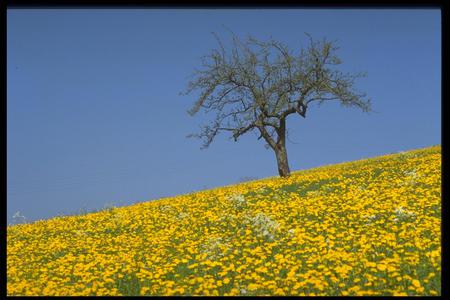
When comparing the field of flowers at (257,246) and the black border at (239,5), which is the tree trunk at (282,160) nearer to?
the field of flowers at (257,246)

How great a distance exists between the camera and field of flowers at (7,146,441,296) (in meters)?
10.8

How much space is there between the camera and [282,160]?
1170 inches

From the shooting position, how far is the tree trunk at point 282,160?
29.7 m

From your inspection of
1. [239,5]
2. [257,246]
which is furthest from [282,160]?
[239,5]

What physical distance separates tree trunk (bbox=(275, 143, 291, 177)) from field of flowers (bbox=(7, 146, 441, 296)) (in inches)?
357

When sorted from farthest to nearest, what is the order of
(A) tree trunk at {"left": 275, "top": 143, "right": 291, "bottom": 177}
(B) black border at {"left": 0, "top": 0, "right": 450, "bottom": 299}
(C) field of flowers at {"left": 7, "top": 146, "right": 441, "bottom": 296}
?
1. (A) tree trunk at {"left": 275, "top": 143, "right": 291, "bottom": 177}
2. (C) field of flowers at {"left": 7, "top": 146, "right": 441, "bottom": 296}
3. (B) black border at {"left": 0, "top": 0, "right": 450, "bottom": 299}

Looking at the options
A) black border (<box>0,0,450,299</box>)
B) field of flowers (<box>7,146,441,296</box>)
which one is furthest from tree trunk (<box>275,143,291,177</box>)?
black border (<box>0,0,450,299</box>)

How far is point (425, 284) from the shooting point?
10.2 m

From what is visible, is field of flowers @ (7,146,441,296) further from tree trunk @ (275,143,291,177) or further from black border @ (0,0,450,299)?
tree trunk @ (275,143,291,177)

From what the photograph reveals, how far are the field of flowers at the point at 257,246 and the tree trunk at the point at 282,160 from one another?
906cm

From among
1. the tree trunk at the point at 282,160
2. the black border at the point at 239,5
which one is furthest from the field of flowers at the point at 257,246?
the tree trunk at the point at 282,160

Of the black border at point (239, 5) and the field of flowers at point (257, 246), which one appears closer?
the black border at point (239, 5)

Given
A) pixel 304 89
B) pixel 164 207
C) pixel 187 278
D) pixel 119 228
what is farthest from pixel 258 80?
pixel 187 278

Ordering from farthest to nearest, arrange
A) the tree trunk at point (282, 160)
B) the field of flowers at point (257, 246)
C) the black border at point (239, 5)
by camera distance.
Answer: the tree trunk at point (282, 160)
the field of flowers at point (257, 246)
the black border at point (239, 5)
